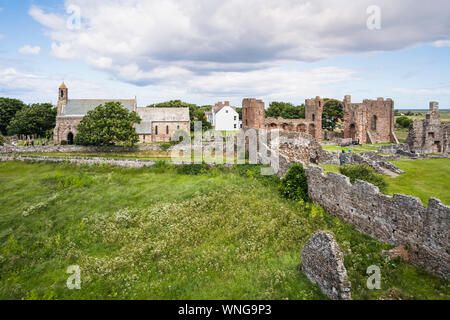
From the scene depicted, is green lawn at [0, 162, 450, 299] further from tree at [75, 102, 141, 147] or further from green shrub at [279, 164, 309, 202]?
tree at [75, 102, 141, 147]

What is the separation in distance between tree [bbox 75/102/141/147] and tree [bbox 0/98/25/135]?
155 ft

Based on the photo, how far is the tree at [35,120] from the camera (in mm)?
62812

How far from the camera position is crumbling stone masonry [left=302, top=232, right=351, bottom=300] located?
358 inches

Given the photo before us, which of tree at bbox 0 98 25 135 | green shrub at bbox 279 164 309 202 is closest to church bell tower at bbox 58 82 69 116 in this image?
tree at bbox 0 98 25 135

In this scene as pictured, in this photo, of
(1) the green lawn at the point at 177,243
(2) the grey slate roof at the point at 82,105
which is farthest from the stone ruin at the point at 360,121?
(1) the green lawn at the point at 177,243

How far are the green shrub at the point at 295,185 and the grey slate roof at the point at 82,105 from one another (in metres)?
48.5

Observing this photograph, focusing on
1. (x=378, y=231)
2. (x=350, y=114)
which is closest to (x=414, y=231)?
(x=378, y=231)

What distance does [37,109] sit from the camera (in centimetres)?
6419

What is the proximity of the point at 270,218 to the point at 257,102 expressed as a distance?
20.4 metres

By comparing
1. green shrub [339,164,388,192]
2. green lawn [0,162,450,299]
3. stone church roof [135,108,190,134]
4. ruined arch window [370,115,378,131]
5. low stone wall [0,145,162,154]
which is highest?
stone church roof [135,108,190,134]

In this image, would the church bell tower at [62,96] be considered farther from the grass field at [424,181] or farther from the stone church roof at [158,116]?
the grass field at [424,181]

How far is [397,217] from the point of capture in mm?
11602
